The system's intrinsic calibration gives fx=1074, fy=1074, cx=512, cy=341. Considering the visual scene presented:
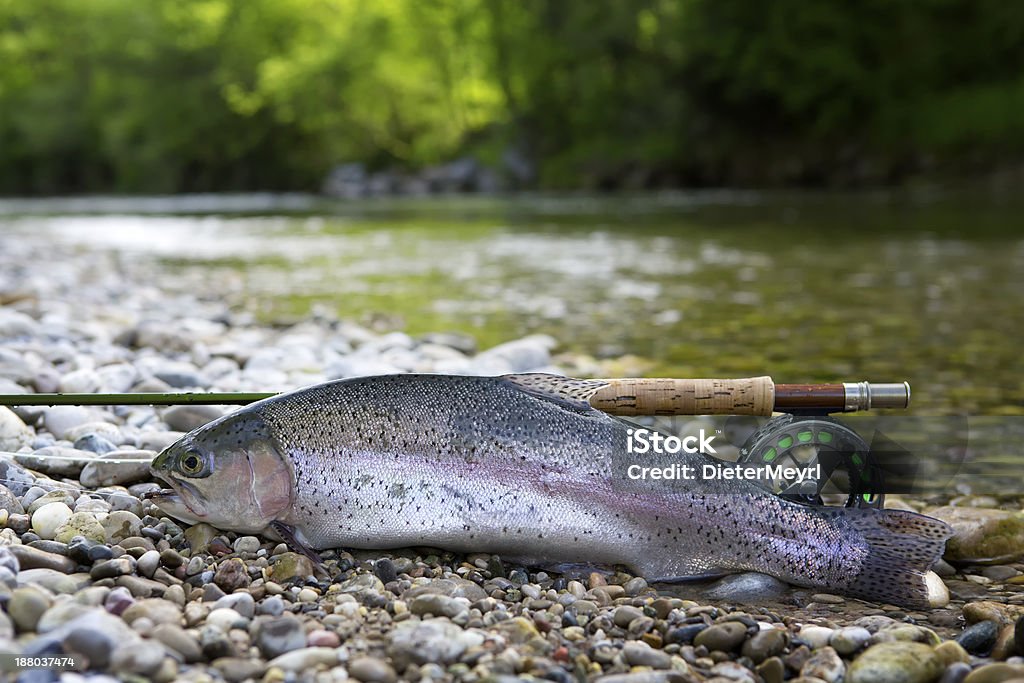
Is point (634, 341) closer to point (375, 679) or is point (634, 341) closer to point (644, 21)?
point (375, 679)

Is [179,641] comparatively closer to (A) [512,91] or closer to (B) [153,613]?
(B) [153,613]

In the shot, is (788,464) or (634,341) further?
(634,341)

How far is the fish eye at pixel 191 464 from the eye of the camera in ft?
9.23

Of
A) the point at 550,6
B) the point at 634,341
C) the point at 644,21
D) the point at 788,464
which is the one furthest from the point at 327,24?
the point at 788,464

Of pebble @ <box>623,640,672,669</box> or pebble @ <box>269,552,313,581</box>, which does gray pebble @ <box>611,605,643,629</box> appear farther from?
pebble @ <box>269,552,313,581</box>

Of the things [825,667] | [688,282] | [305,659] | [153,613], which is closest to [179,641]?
[153,613]

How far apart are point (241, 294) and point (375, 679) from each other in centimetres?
822

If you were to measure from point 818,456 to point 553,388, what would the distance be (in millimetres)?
837

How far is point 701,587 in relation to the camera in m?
3.00

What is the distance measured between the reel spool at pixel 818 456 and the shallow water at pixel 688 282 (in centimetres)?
217

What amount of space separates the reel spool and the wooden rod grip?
122mm

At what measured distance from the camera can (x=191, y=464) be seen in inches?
111

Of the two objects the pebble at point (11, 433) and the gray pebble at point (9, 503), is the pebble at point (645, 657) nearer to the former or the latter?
the gray pebble at point (9, 503)

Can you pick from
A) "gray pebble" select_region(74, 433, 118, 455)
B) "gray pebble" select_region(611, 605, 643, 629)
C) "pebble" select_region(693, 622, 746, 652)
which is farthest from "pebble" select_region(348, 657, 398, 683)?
"gray pebble" select_region(74, 433, 118, 455)
